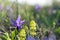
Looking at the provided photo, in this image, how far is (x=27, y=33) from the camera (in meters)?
0.90

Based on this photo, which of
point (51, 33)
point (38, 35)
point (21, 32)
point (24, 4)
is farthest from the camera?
point (24, 4)

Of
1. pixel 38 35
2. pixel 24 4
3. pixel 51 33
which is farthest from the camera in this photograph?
pixel 24 4

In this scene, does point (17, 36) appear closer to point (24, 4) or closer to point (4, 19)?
point (4, 19)

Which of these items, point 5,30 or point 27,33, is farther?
point 5,30

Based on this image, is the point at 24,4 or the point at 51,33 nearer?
the point at 51,33

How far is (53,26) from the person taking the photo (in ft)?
3.76

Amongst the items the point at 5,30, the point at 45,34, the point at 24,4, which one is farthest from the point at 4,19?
the point at 24,4

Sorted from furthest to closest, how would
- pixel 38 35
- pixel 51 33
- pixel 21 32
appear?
1. pixel 51 33
2. pixel 38 35
3. pixel 21 32

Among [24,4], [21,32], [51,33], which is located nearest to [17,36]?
[21,32]

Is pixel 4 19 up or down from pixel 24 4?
down

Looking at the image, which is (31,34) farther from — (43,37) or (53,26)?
(53,26)

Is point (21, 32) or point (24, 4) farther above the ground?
point (24, 4)

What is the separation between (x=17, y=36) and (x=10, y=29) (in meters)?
0.14

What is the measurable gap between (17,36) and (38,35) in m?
0.12
